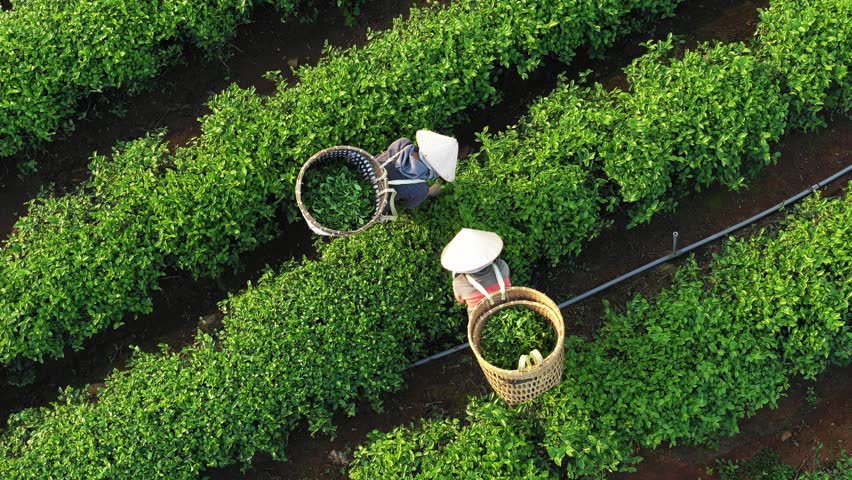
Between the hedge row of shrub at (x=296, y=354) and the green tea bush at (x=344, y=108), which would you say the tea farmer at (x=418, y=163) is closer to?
the hedge row of shrub at (x=296, y=354)

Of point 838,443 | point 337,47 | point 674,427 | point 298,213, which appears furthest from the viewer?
point 337,47

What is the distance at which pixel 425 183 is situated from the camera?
808 cm

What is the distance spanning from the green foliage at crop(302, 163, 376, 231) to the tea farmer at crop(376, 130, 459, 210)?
249mm

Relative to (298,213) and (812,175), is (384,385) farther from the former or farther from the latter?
(812,175)

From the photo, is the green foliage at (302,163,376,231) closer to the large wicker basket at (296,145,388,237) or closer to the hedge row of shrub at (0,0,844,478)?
the large wicker basket at (296,145,388,237)

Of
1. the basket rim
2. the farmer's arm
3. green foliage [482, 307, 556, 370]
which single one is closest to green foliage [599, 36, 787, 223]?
the basket rim

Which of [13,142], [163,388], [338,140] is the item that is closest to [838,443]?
[338,140]

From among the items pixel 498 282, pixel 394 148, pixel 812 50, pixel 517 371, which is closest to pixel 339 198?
pixel 394 148

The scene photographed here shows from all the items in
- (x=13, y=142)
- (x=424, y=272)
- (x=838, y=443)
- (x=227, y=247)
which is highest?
(x=13, y=142)

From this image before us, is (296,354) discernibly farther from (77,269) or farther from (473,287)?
(77,269)

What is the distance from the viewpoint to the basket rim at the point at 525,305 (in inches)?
289

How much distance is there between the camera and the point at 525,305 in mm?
7770

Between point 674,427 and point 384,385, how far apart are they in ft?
7.26

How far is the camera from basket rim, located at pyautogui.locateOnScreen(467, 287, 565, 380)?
Result: 7336mm
